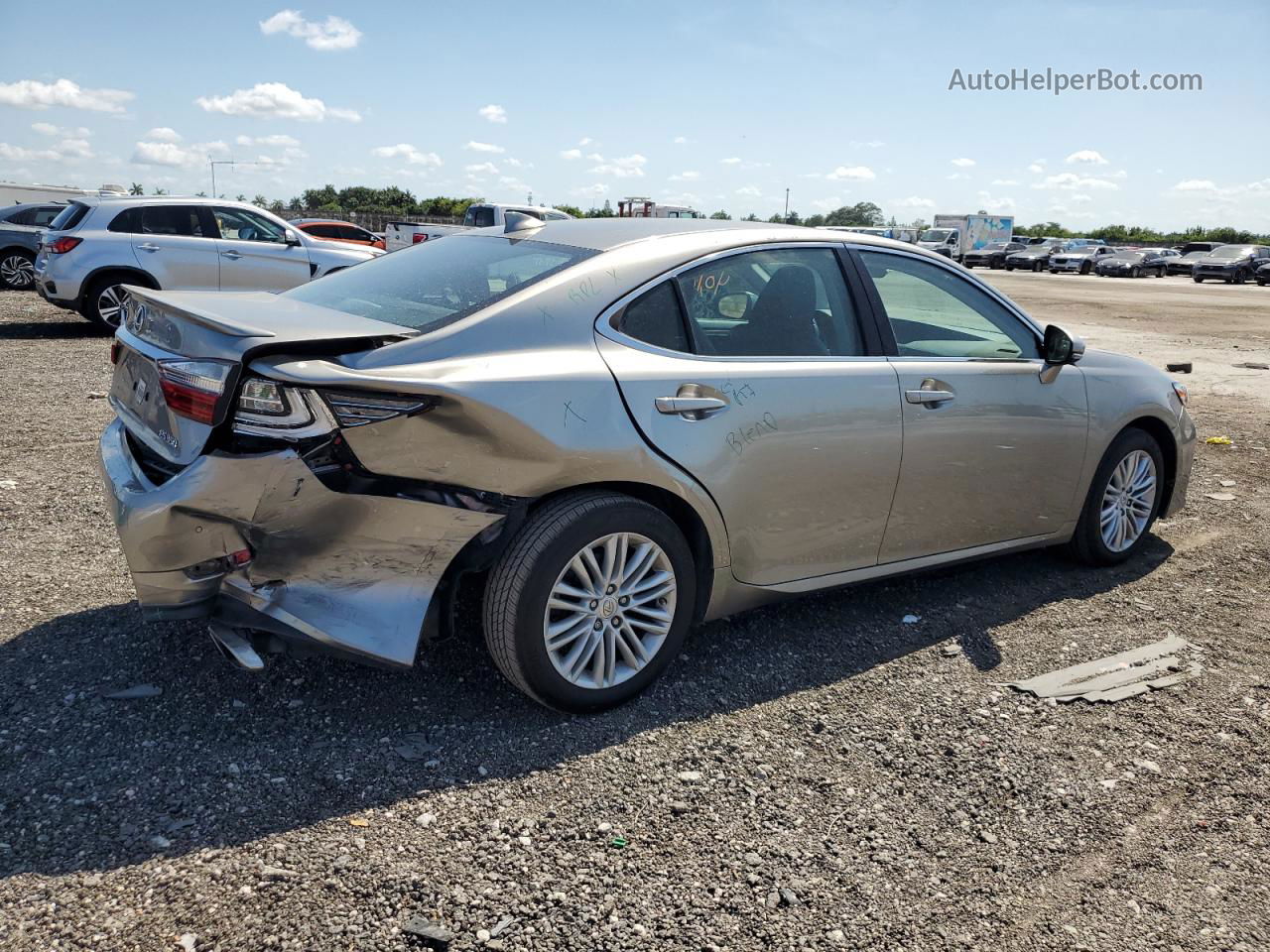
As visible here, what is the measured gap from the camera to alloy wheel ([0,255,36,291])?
1853cm

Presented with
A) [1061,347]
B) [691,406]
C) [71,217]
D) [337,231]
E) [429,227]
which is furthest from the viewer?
[337,231]

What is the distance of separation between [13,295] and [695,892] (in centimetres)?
1926

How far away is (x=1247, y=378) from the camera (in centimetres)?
1229

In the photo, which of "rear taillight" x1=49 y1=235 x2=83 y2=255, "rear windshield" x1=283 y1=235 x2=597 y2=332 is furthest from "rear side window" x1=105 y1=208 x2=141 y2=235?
"rear windshield" x1=283 y1=235 x2=597 y2=332

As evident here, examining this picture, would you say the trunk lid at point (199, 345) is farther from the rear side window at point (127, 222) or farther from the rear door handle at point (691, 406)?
the rear side window at point (127, 222)

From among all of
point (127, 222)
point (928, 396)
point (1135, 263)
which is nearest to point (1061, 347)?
point (928, 396)

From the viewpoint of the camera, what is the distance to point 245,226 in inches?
508

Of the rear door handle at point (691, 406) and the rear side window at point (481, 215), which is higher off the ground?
the rear side window at point (481, 215)

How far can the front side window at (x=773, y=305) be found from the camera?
3.68 metres

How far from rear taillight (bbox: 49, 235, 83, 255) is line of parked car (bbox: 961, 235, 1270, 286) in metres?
44.0

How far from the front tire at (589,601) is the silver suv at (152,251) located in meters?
10.3

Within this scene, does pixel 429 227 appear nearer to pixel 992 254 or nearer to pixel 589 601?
pixel 589 601

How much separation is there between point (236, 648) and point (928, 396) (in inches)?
107

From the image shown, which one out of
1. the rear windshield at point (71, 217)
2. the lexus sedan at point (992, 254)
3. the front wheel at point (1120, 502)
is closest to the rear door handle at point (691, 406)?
the front wheel at point (1120, 502)
